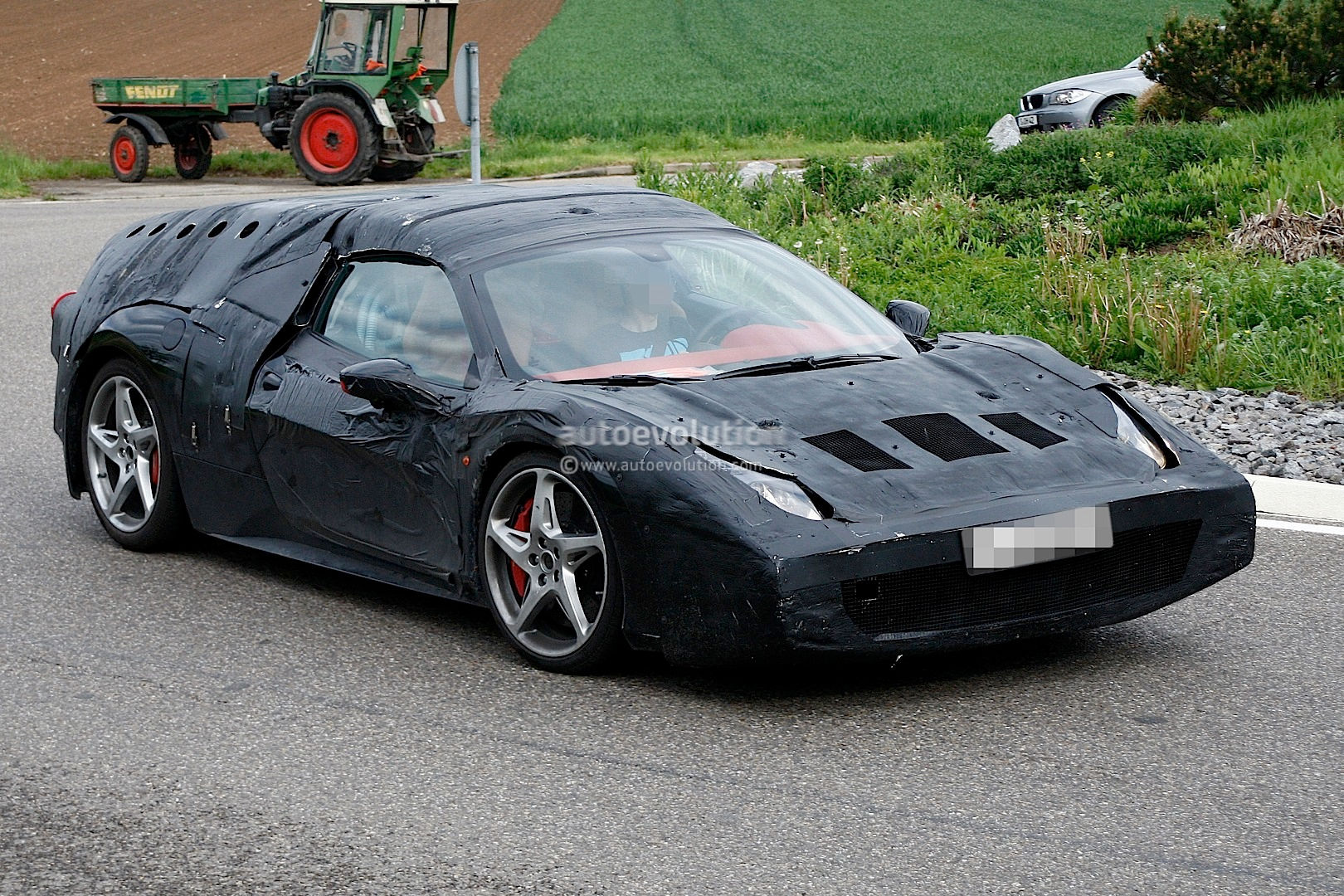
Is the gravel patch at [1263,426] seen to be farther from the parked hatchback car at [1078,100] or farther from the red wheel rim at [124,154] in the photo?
the red wheel rim at [124,154]

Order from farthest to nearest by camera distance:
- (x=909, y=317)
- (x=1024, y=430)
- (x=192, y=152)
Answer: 1. (x=192, y=152)
2. (x=909, y=317)
3. (x=1024, y=430)

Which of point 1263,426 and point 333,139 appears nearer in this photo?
point 1263,426

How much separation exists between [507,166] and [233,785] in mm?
22781

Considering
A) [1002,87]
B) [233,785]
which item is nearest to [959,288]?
[233,785]

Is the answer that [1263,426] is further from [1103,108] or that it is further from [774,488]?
[1103,108]

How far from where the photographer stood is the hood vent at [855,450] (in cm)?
484

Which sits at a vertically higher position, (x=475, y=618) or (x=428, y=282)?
(x=428, y=282)

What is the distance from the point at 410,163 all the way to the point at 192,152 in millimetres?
3813

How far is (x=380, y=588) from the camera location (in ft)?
20.7

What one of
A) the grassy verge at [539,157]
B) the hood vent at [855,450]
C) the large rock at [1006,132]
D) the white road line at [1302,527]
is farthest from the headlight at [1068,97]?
the hood vent at [855,450]

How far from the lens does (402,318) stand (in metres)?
5.88

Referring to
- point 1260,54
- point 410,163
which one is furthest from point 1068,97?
point 410,163

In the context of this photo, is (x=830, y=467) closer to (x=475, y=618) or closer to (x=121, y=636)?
(x=475, y=618)

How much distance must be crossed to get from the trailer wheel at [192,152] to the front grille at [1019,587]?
2392cm
